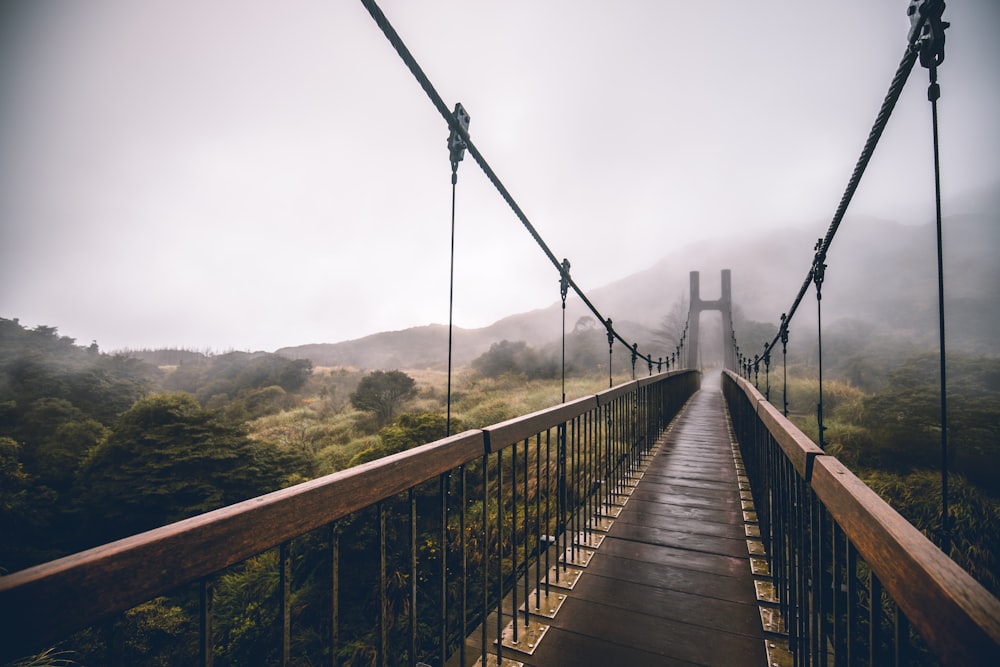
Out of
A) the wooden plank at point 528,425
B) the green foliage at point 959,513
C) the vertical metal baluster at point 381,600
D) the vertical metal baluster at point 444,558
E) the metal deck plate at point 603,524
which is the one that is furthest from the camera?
the green foliage at point 959,513

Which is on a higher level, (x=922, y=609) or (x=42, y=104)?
(x=42, y=104)

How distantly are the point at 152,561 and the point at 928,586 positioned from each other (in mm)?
1094

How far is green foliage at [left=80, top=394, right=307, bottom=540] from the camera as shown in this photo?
28.6ft

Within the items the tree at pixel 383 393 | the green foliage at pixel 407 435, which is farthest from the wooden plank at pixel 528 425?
the tree at pixel 383 393

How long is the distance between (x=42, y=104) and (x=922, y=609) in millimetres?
21607

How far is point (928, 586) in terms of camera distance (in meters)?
0.59

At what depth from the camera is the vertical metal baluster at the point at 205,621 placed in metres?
0.73

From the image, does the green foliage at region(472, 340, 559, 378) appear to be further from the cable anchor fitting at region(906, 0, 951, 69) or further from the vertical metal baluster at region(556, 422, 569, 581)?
the cable anchor fitting at region(906, 0, 951, 69)

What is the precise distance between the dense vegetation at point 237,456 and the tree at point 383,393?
8 cm

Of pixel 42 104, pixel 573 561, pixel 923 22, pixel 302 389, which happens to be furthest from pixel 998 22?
pixel 302 389

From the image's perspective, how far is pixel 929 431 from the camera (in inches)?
336

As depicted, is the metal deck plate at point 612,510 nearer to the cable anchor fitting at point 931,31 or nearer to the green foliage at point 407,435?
the cable anchor fitting at point 931,31

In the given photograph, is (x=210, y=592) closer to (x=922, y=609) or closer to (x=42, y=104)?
(x=922, y=609)

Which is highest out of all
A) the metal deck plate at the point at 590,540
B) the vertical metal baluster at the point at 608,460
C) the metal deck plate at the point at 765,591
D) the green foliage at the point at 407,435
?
the vertical metal baluster at the point at 608,460
